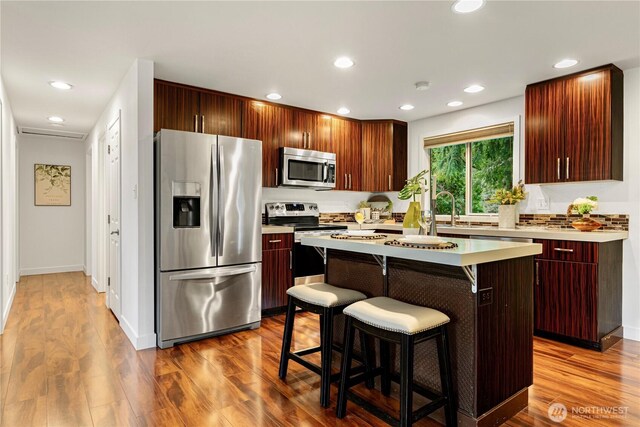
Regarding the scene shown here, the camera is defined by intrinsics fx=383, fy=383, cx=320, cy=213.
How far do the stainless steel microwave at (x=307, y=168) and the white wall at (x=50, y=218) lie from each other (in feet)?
14.8

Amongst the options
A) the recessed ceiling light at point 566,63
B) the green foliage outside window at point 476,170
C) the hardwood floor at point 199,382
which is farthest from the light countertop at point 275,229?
the recessed ceiling light at point 566,63

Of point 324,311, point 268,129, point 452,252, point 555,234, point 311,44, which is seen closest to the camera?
point 452,252

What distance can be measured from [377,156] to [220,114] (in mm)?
2241

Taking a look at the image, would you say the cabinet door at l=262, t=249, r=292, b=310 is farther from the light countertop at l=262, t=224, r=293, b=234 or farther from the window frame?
the window frame

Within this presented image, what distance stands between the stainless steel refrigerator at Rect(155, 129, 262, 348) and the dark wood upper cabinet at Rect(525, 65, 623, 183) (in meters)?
2.66

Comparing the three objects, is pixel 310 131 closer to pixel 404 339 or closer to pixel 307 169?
pixel 307 169

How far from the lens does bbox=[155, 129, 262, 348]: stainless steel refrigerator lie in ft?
10.3

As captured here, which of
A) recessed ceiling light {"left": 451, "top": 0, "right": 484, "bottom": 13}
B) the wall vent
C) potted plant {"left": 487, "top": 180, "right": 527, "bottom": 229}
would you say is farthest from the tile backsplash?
the wall vent

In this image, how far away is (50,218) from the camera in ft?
21.7

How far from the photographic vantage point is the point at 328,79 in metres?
3.59

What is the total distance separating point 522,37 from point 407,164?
9.15 ft

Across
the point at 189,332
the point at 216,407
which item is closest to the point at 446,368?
the point at 216,407

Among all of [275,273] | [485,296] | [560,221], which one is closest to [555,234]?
[560,221]

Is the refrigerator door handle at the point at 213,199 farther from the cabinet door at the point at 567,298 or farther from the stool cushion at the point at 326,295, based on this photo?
the cabinet door at the point at 567,298
